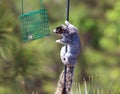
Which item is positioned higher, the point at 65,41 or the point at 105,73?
the point at 65,41

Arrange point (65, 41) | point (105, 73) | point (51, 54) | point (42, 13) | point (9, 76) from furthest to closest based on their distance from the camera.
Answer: point (51, 54), point (105, 73), point (9, 76), point (42, 13), point (65, 41)

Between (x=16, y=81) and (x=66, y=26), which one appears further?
(x=16, y=81)

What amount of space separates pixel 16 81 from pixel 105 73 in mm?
2708

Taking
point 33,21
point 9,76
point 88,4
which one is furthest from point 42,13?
point 88,4

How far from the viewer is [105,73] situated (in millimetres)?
5965

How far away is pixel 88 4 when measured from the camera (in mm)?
6973

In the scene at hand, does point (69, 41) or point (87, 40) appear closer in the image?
point (69, 41)

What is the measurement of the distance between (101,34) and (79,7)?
1.32ft

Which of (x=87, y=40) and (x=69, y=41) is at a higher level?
(x=69, y=41)

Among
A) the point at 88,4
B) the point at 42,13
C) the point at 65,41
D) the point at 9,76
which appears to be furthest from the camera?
the point at 88,4

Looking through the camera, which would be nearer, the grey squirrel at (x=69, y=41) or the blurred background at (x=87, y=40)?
the grey squirrel at (x=69, y=41)

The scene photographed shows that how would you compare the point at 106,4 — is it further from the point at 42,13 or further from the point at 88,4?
the point at 42,13

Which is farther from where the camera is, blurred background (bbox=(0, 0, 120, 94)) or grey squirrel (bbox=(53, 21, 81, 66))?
blurred background (bbox=(0, 0, 120, 94))

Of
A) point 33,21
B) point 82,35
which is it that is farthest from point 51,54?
point 33,21
